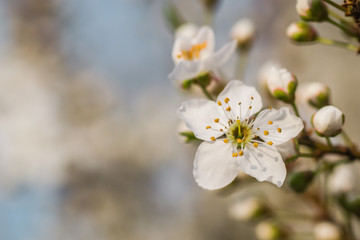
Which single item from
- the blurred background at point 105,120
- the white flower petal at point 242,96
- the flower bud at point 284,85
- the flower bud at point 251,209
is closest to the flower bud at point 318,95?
the flower bud at point 284,85

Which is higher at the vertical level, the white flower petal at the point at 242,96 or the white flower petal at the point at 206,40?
the white flower petal at the point at 206,40

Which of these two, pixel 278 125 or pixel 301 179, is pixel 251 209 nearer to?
pixel 301 179

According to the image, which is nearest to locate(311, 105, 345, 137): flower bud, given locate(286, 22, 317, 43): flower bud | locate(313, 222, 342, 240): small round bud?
locate(286, 22, 317, 43): flower bud

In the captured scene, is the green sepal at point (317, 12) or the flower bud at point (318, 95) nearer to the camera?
the green sepal at point (317, 12)

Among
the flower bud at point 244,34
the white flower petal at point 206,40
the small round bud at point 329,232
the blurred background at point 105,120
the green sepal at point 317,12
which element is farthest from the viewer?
the blurred background at point 105,120

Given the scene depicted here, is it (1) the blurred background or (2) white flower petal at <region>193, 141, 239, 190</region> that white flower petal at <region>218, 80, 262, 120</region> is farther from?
(1) the blurred background

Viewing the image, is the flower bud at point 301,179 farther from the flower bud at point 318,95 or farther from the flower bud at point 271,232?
the flower bud at point 271,232

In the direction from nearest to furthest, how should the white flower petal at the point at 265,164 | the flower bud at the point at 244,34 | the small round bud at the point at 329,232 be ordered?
the white flower petal at the point at 265,164
the small round bud at the point at 329,232
the flower bud at the point at 244,34
